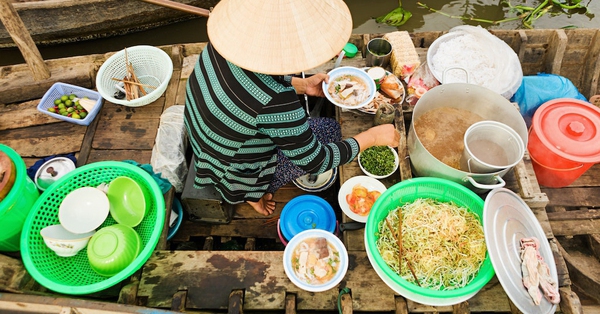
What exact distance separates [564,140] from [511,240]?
1.30 m

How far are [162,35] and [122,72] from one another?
2.60m

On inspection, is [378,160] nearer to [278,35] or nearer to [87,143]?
→ [278,35]

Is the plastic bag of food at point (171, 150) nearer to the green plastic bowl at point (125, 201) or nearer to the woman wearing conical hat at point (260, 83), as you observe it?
the green plastic bowl at point (125, 201)

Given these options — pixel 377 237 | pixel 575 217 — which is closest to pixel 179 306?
pixel 377 237

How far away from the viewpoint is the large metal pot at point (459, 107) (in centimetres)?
220

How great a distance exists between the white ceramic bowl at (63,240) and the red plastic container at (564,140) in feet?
11.3

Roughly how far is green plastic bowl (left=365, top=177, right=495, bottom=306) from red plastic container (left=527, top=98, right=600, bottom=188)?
1.09 meters

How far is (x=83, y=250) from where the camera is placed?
2367 mm

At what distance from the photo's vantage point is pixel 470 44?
10.5 ft

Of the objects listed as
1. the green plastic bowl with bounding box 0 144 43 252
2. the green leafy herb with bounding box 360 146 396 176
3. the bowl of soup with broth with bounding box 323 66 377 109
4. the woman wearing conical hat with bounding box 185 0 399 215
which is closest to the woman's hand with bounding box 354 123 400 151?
the woman wearing conical hat with bounding box 185 0 399 215

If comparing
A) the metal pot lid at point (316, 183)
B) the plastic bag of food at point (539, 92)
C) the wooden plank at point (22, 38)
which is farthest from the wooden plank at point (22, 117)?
the plastic bag of food at point (539, 92)

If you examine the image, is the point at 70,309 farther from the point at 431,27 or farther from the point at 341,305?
the point at 431,27

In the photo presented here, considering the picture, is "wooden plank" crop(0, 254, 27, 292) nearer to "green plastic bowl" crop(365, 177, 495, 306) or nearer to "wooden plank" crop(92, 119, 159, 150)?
"wooden plank" crop(92, 119, 159, 150)

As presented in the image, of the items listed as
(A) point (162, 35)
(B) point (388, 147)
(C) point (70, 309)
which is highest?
(C) point (70, 309)
